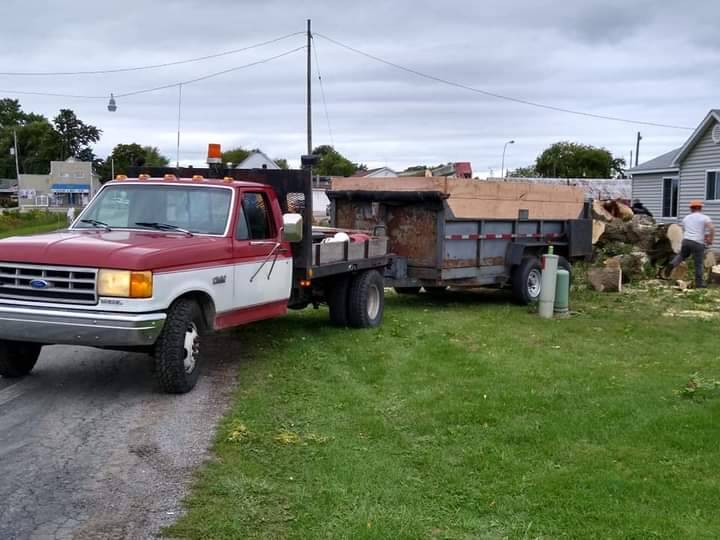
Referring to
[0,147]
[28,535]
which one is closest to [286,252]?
[28,535]

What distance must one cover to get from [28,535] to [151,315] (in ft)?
8.93

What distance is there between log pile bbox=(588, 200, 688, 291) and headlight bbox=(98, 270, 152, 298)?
1254 centimetres

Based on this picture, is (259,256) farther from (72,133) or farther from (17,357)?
(72,133)

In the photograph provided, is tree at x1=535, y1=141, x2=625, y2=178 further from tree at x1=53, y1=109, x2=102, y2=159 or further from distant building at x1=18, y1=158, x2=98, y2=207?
tree at x1=53, y1=109, x2=102, y2=159

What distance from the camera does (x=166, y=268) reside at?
7.14 meters

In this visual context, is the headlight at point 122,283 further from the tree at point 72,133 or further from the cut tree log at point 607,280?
the tree at point 72,133

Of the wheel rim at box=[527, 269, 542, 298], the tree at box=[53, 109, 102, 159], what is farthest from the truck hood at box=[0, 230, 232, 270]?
the tree at box=[53, 109, 102, 159]

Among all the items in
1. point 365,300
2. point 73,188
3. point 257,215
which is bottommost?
point 365,300

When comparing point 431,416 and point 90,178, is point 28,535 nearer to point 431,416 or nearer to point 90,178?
point 431,416

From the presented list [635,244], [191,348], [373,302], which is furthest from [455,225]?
[635,244]

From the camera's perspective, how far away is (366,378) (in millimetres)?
8336

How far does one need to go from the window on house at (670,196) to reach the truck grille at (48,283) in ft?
93.9

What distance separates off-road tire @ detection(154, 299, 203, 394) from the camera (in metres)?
7.29

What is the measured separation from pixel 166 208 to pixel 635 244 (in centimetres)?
1354
